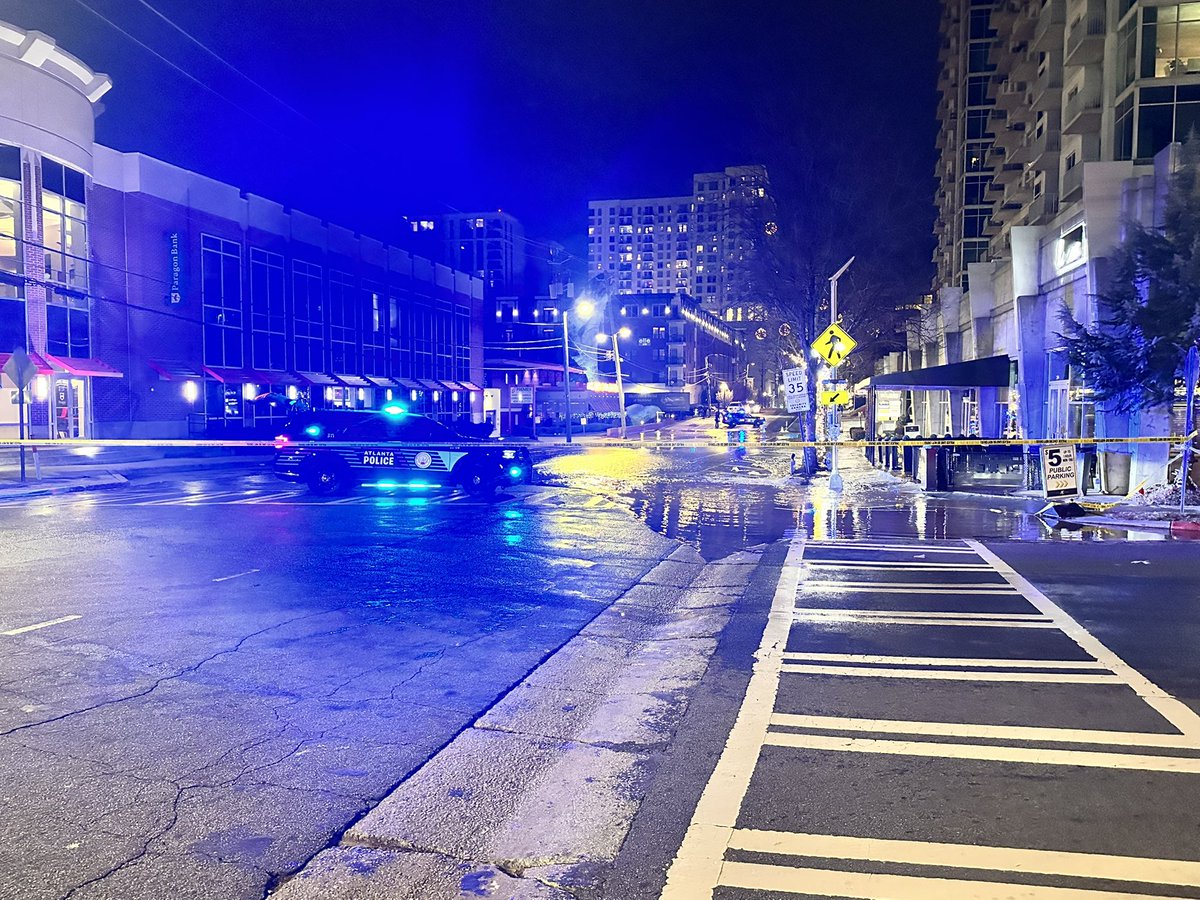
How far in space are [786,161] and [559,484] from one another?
1363cm

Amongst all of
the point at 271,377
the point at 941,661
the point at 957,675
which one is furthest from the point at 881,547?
the point at 271,377

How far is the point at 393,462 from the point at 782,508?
324 inches

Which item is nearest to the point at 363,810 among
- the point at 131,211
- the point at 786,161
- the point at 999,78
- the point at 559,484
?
the point at 559,484

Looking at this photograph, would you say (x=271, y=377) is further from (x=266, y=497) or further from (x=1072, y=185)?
(x=1072, y=185)

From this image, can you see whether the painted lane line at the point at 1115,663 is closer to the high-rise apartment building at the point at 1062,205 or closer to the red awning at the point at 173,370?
the high-rise apartment building at the point at 1062,205

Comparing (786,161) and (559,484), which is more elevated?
(786,161)

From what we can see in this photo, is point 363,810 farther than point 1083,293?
No

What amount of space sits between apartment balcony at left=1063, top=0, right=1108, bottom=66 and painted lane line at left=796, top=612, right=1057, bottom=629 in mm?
27668

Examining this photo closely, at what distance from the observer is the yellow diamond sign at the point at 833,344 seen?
21.3 m

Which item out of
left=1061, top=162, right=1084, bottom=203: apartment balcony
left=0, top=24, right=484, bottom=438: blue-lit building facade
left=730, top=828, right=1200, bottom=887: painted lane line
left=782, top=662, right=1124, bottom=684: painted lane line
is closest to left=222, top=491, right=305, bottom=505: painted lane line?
left=0, top=24, right=484, bottom=438: blue-lit building facade

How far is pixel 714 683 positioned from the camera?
21.1ft

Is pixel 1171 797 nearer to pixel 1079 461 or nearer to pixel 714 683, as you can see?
pixel 714 683

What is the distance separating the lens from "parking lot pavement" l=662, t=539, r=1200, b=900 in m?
3.68

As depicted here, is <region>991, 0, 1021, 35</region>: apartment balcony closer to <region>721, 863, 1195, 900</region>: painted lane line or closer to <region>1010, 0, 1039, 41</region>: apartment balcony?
<region>1010, 0, 1039, 41</region>: apartment balcony
